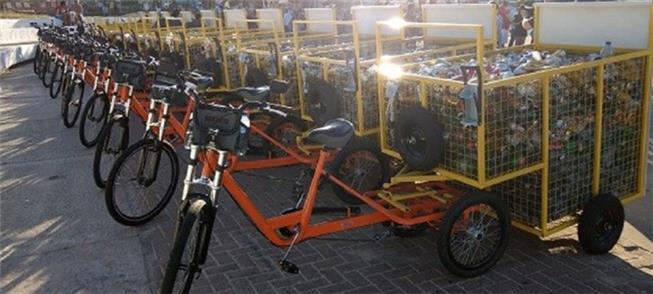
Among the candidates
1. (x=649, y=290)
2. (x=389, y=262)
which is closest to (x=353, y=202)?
(x=389, y=262)

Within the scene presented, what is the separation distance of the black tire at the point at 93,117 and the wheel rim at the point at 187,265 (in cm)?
399

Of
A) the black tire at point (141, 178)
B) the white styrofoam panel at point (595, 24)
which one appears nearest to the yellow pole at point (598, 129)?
the white styrofoam panel at point (595, 24)

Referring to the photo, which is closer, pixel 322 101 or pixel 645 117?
pixel 645 117

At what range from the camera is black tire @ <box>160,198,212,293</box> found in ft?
10.6

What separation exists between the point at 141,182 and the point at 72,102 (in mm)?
4356

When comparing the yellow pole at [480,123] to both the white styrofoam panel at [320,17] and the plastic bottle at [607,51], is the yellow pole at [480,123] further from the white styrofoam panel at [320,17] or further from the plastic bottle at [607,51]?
the white styrofoam panel at [320,17]

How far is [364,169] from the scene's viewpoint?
537 cm

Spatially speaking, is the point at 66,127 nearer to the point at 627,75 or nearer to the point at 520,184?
the point at 520,184

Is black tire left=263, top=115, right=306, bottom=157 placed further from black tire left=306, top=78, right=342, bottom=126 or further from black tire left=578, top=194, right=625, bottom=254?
black tire left=578, top=194, right=625, bottom=254

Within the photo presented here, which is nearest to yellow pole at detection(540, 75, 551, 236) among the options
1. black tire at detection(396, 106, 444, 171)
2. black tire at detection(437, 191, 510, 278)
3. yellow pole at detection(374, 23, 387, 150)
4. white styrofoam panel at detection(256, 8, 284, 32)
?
black tire at detection(437, 191, 510, 278)

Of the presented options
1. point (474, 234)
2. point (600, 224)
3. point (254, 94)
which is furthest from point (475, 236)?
point (254, 94)

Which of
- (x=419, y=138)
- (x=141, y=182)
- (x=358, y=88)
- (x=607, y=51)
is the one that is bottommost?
(x=141, y=182)

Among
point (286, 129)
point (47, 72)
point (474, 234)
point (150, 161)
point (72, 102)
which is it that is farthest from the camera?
point (47, 72)

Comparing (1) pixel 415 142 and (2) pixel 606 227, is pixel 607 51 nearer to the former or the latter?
(2) pixel 606 227
